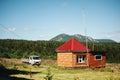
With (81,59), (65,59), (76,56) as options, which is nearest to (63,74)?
(76,56)

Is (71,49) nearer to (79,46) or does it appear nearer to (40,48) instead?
(79,46)

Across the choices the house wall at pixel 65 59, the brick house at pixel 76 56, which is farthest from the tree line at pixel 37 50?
the brick house at pixel 76 56

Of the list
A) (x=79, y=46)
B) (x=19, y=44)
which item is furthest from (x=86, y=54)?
(x=19, y=44)

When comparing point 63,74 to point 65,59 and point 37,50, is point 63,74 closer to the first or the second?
point 65,59

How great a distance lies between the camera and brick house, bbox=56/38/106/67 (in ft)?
131

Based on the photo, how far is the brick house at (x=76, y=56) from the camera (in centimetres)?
3991

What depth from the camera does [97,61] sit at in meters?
43.1

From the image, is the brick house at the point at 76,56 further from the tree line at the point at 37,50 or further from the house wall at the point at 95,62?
the tree line at the point at 37,50

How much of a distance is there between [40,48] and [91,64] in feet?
114

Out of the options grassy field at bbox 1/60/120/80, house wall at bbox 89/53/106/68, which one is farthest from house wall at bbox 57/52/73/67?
house wall at bbox 89/53/106/68

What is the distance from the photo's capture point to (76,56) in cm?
4016

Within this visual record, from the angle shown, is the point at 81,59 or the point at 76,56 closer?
the point at 76,56

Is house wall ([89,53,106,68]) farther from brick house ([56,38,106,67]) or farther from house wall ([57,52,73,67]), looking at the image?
house wall ([57,52,73,67])

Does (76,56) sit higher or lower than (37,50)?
lower
